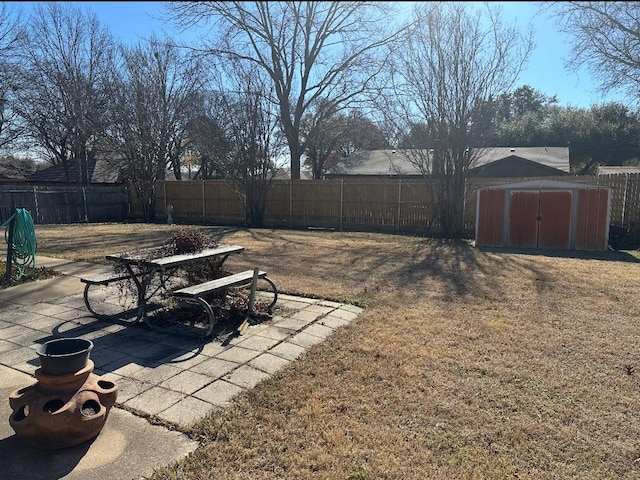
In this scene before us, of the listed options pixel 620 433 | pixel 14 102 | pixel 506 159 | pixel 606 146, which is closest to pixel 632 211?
pixel 506 159

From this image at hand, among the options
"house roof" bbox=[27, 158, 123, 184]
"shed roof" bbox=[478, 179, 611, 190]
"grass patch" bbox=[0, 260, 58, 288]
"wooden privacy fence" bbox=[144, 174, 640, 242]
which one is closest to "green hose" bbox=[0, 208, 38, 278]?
"grass patch" bbox=[0, 260, 58, 288]

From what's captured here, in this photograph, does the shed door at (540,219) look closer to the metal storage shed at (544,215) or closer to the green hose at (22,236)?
the metal storage shed at (544,215)

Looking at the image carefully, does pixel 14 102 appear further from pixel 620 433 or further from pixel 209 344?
pixel 620 433

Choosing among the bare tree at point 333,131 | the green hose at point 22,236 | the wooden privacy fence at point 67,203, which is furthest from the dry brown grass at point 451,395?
the wooden privacy fence at point 67,203

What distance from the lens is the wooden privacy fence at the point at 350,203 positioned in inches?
482

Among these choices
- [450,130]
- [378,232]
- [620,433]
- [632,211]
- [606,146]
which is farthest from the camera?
[606,146]

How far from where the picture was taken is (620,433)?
2.68 meters

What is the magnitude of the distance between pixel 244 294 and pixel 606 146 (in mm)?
31012

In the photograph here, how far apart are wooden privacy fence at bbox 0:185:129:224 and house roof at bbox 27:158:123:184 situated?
6.03m

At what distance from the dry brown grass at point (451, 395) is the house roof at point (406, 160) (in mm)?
14359

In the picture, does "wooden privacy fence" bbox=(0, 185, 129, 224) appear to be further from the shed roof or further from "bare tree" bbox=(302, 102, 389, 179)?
the shed roof

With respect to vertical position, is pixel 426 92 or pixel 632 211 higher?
pixel 426 92

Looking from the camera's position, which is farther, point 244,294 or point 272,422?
point 244,294

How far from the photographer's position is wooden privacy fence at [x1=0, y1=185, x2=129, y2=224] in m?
18.1
